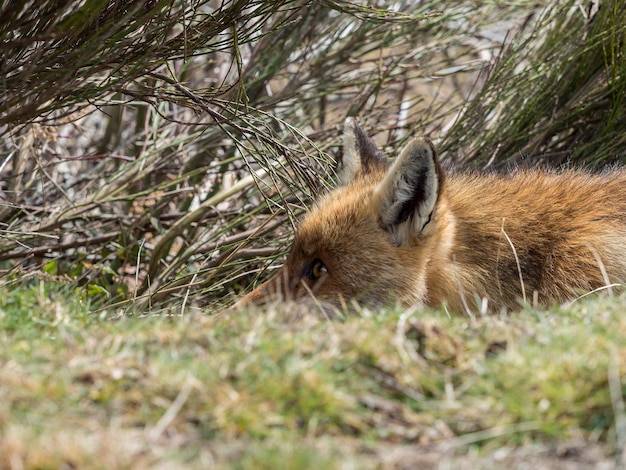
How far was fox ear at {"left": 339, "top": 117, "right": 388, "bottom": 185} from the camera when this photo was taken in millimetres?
6141

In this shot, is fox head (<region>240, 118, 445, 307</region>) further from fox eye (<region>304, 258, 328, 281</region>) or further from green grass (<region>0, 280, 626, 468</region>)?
green grass (<region>0, 280, 626, 468</region>)

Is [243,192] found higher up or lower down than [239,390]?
lower down

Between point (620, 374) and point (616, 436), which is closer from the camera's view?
point (616, 436)

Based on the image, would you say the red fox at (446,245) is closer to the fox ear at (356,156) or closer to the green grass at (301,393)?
the fox ear at (356,156)

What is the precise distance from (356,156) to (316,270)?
127 centimetres

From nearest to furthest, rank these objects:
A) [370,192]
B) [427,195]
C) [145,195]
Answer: [427,195] < [370,192] < [145,195]

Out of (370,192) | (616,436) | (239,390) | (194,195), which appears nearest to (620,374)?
(616,436)

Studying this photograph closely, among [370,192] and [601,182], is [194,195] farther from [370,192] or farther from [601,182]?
[601,182]

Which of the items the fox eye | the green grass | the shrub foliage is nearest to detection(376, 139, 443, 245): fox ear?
the fox eye

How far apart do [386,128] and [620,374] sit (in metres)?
5.79

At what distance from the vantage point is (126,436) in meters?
2.51

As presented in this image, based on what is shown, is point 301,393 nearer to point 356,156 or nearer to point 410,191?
point 410,191

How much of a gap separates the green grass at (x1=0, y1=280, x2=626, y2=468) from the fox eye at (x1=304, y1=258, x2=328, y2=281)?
1.82 m

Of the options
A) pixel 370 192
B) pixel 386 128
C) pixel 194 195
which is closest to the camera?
pixel 370 192
